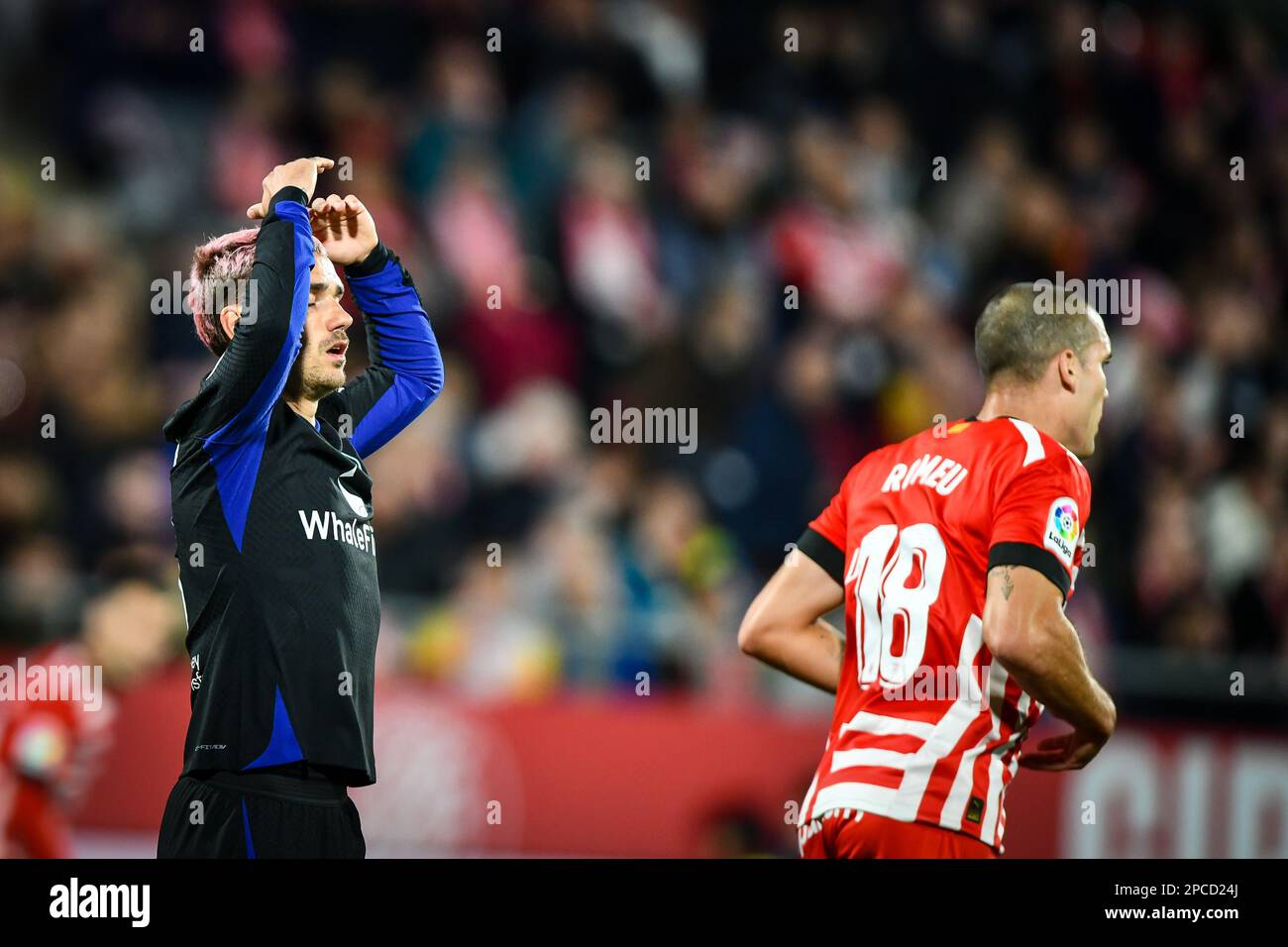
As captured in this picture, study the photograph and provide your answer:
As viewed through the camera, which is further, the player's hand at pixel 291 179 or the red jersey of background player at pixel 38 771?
the red jersey of background player at pixel 38 771

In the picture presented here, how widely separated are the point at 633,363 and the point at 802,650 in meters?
5.04

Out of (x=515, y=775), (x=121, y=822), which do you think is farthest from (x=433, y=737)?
(x=121, y=822)

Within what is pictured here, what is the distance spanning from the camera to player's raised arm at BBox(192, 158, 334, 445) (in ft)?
12.7

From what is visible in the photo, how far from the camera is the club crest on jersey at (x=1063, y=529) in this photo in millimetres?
3961

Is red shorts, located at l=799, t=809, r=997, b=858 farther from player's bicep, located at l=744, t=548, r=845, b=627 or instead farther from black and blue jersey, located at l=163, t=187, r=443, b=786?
black and blue jersey, located at l=163, t=187, r=443, b=786

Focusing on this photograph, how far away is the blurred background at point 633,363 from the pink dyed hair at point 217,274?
2.51m

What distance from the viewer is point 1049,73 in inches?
505

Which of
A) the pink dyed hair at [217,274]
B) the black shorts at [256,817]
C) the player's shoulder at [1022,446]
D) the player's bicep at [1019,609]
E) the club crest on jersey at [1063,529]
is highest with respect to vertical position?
the pink dyed hair at [217,274]

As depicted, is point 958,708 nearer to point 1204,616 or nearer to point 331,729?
point 331,729

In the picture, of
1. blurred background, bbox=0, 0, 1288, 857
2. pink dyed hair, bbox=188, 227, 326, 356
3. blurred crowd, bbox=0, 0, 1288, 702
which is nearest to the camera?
pink dyed hair, bbox=188, 227, 326, 356

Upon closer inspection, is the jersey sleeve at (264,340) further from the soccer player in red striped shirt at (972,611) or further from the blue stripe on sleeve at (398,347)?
the soccer player in red striped shirt at (972,611)

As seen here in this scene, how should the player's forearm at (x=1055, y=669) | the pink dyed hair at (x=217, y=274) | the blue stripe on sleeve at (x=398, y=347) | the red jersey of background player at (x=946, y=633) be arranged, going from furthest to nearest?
the blue stripe on sleeve at (x=398, y=347), the pink dyed hair at (x=217, y=274), the red jersey of background player at (x=946, y=633), the player's forearm at (x=1055, y=669)

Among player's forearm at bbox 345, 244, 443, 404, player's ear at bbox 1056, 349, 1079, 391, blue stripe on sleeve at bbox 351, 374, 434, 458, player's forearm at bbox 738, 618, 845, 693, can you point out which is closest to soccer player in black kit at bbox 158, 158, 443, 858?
blue stripe on sleeve at bbox 351, 374, 434, 458

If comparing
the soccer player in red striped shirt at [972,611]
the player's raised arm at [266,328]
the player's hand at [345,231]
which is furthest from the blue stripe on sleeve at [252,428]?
the soccer player in red striped shirt at [972,611]
